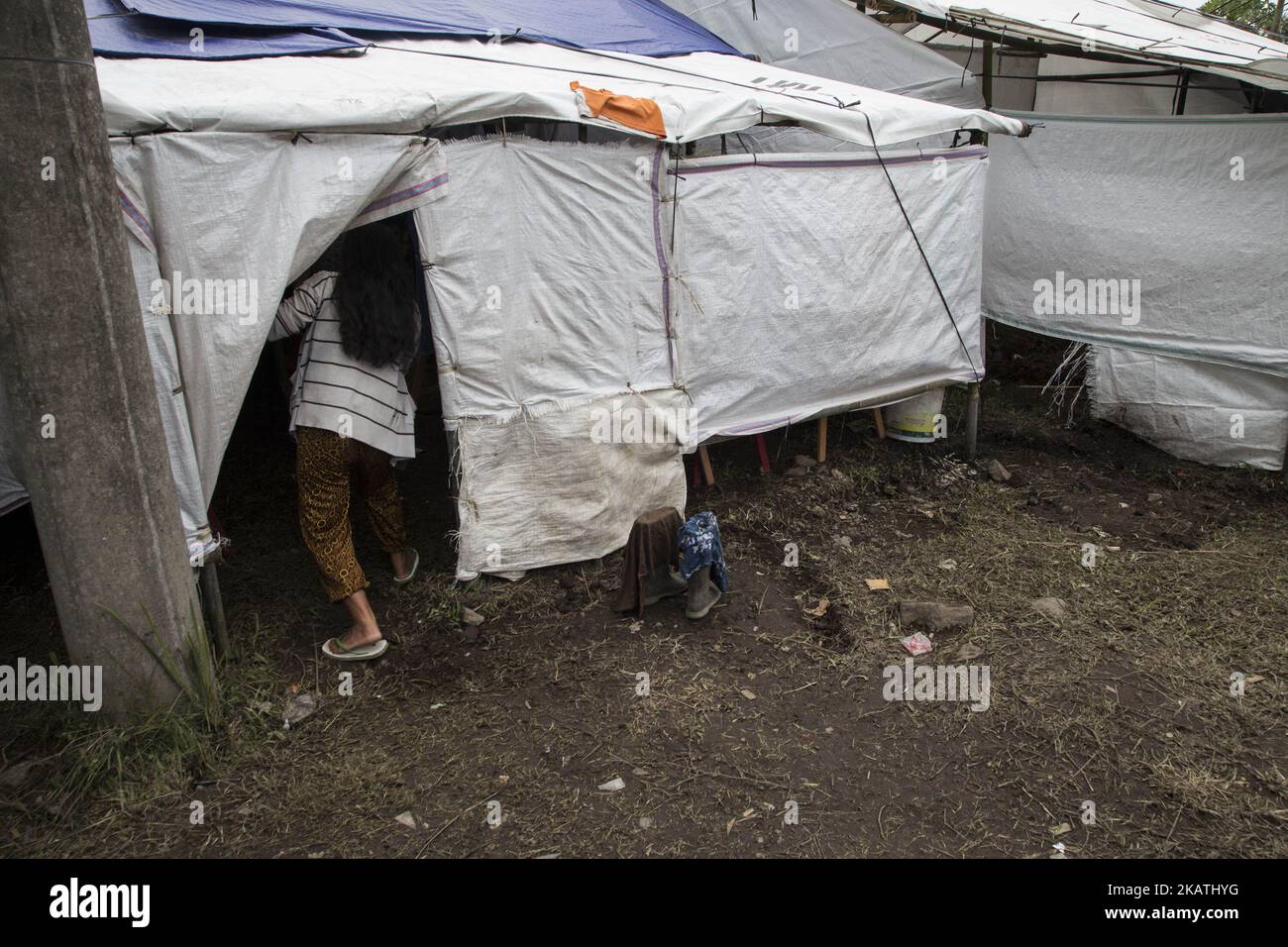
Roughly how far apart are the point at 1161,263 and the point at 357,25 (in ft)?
16.7

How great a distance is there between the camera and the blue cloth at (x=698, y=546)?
13.0 feet

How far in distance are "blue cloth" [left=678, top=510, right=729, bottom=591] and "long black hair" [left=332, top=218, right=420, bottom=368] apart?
1.44 meters

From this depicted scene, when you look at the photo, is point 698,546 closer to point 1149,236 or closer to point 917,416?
point 917,416

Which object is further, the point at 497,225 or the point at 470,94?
the point at 497,225

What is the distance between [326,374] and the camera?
11.9ft

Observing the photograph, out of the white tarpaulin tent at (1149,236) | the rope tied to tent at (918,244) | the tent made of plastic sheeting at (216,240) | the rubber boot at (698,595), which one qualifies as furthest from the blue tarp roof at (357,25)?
the rubber boot at (698,595)

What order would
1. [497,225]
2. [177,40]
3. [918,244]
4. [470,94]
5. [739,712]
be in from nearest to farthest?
1. [739,712]
2. [470,94]
3. [177,40]
4. [497,225]
5. [918,244]

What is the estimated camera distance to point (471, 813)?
293cm

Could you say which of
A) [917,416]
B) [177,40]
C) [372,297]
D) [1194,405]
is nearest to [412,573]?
[372,297]

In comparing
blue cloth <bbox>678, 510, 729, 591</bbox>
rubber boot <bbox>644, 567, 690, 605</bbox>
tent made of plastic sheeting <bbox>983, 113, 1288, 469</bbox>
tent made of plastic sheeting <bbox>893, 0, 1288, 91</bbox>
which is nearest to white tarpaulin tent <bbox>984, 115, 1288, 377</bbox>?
tent made of plastic sheeting <bbox>983, 113, 1288, 469</bbox>

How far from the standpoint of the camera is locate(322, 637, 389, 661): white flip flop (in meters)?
3.67

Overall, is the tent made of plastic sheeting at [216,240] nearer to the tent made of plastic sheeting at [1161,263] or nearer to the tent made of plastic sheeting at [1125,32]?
the tent made of plastic sheeting at [1125,32]

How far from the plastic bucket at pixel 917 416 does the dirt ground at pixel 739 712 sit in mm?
983

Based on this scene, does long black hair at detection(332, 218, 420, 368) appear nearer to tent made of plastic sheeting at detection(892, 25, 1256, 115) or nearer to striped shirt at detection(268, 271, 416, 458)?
striped shirt at detection(268, 271, 416, 458)
